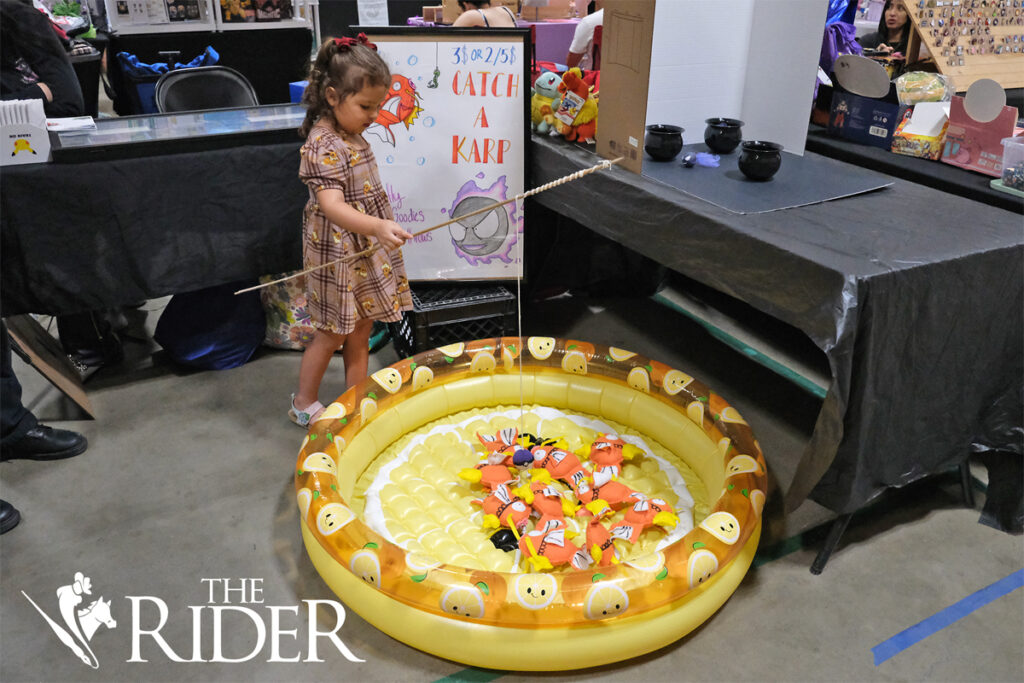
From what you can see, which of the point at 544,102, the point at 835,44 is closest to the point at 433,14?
the point at 544,102

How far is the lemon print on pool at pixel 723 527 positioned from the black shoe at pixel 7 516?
177 centimetres

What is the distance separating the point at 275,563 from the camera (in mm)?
1849

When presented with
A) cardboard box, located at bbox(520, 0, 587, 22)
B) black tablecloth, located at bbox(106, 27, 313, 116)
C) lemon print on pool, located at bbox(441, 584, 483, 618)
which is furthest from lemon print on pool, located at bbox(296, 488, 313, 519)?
black tablecloth, located at bbox(106, 27, 313, 116)

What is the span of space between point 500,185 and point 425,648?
153cm

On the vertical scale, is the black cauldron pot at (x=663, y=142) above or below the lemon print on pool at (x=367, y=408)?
above

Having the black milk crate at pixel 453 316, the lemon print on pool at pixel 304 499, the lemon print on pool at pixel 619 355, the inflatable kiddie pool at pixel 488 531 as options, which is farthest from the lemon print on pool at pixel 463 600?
the black milk crate at pixel 453 316

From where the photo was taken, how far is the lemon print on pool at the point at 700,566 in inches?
60.3

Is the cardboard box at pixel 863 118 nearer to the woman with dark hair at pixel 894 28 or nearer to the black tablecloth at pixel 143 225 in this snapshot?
the woman with dark hair at pixel 894 28

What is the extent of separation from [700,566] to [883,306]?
25.4 inches

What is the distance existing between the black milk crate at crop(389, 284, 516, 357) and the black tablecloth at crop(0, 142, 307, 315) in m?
0.48

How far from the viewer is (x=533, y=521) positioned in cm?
185

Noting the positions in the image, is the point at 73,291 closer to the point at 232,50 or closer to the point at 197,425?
the point at 197,425

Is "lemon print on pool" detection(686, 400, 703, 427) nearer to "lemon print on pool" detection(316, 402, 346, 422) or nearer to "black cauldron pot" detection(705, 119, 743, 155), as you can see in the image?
"black cauldron pot" detection(705, 119, 743, 155)

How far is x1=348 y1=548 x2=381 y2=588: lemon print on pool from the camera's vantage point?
5.04 ft
